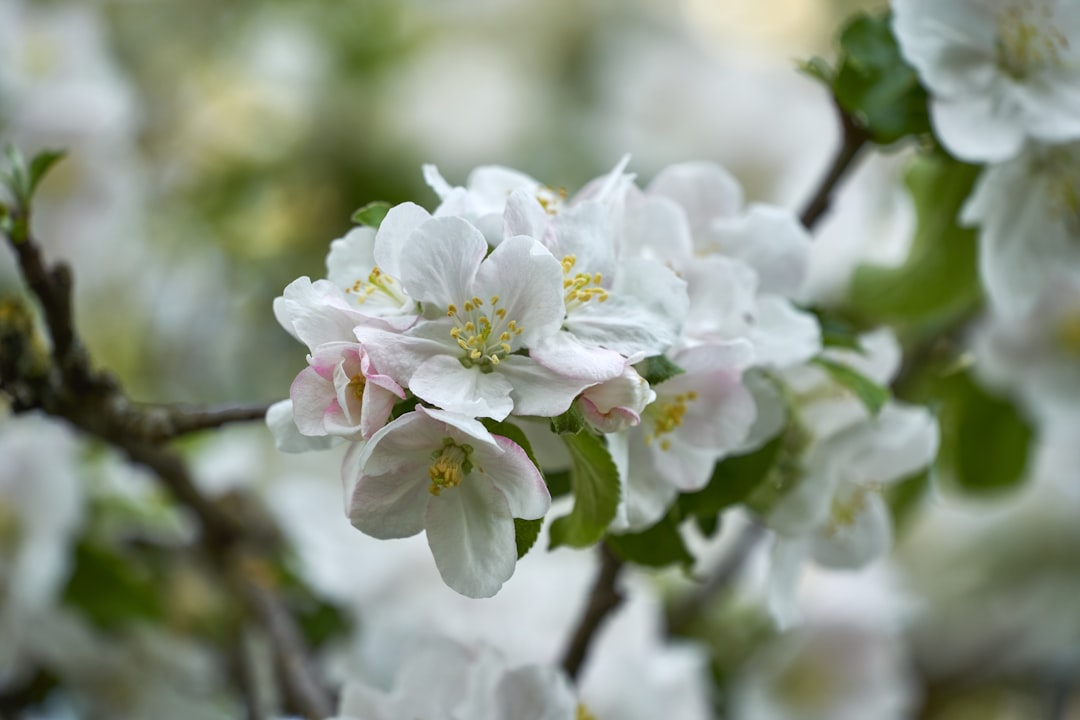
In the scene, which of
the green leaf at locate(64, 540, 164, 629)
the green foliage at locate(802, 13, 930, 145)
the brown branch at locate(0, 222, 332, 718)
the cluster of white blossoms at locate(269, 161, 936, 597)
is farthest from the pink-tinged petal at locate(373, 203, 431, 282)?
the green leaf at locate(64, 540, 164, 629)

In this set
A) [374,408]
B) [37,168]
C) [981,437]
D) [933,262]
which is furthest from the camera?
[981,437]

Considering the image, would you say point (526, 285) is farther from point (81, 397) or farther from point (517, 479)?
point (81, 397)

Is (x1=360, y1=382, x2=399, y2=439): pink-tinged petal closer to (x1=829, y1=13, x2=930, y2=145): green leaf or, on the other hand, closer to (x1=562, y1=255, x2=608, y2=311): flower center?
(x1=562, y1=255, x2=608, y2=311): flower center

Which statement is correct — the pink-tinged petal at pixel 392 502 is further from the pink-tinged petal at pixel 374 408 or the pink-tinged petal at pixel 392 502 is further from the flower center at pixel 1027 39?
the flower center at pixel 1027 39

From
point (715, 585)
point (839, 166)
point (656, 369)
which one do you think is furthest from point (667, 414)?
point (715, 585)

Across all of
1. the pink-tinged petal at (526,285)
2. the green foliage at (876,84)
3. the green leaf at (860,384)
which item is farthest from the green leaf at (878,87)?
the pink-tinged petal at (526,285)

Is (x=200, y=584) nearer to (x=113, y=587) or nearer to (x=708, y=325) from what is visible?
(x=113, y=587)
